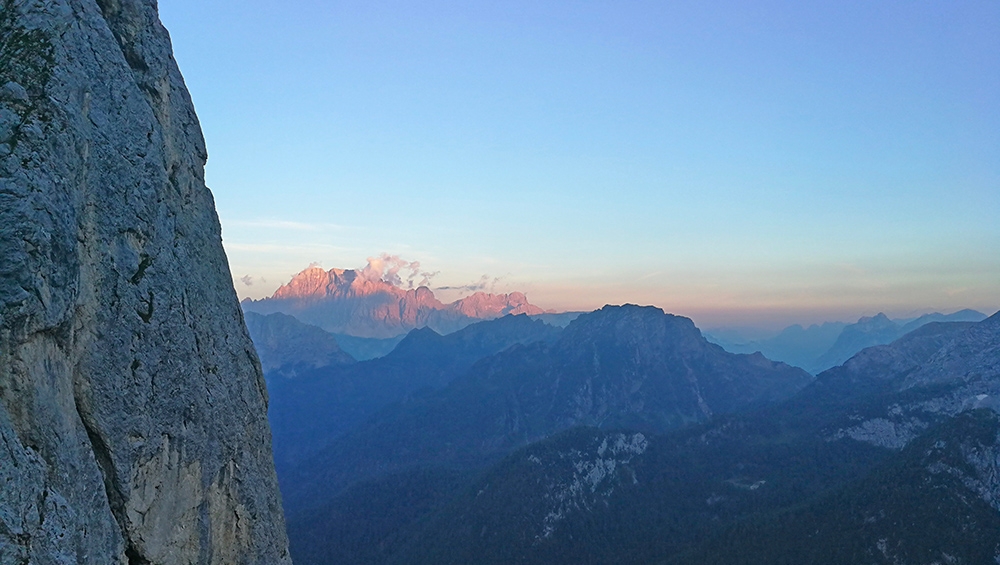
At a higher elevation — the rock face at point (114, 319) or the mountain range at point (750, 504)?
the rock face at point (114, 319)

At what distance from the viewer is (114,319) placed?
70.7ft

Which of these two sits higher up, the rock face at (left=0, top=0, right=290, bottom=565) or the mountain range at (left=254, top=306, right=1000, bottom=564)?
the rock face at (left=0, top=0, right=290, bottom=565)

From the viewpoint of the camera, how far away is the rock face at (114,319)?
1638 cm

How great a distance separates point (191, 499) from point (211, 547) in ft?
9.42

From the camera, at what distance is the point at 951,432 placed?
410 feet

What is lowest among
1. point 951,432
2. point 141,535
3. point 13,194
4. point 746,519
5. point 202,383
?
point 746,519

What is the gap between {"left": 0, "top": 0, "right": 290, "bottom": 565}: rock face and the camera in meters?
16.4

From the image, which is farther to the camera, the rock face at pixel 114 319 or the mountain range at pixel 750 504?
the mountain range at pixel 750 504

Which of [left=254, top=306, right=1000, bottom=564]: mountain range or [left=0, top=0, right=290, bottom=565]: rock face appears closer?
[left=0, top=0, right=290, bottom=565]: rock face

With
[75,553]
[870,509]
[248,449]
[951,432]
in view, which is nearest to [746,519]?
[870,509]

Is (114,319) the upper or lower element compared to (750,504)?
upper

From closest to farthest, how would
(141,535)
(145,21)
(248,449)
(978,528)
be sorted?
(141,535)
(145,21)
(248,449)
(978,528)

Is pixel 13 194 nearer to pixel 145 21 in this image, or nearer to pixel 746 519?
pixel 145 21

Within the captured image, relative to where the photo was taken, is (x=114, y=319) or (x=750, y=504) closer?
(x=114, y=319)
